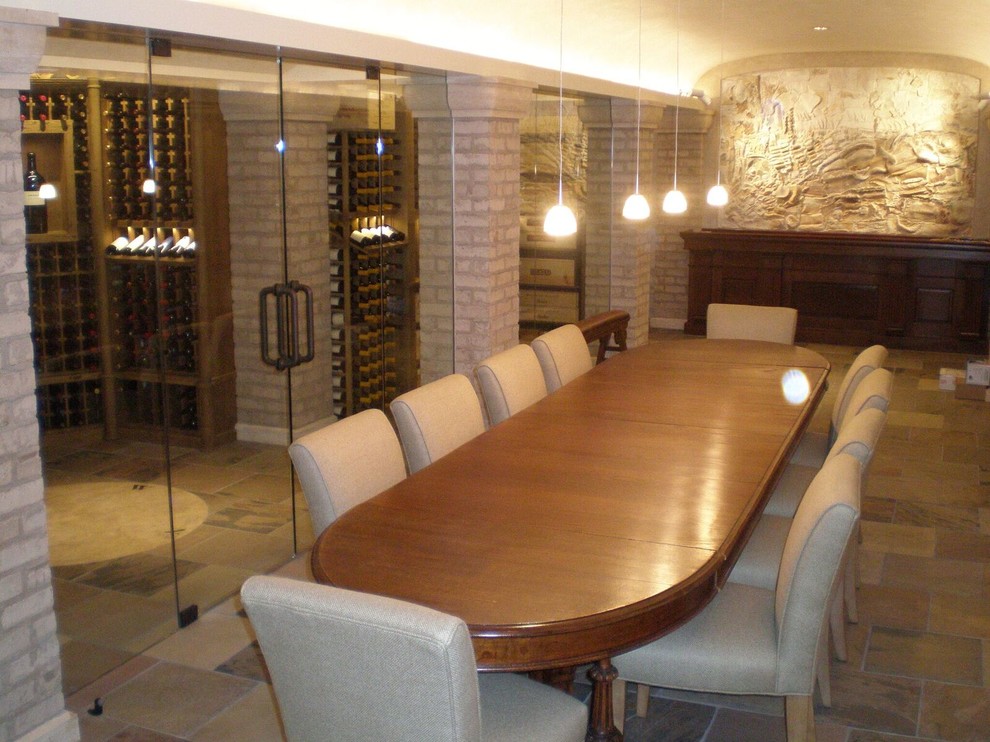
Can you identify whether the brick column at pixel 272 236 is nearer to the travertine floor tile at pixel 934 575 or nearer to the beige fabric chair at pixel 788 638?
the beige fabric chair at pixel 788 638

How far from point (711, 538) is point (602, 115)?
582cm

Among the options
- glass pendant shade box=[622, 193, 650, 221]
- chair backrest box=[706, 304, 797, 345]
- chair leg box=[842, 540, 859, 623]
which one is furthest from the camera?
chair backrest box=[706, 304, 797, 345]

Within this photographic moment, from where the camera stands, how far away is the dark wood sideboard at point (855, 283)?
31.2ft

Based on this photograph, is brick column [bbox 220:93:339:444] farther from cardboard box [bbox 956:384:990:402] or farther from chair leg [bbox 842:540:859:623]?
cardboard box [bbox 956:384:990:402]

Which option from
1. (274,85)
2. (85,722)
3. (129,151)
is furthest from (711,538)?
(274,85)

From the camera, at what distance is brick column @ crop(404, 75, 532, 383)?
553 cm

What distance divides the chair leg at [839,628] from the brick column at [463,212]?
2.69 m

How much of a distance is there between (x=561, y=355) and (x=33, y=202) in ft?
8.57

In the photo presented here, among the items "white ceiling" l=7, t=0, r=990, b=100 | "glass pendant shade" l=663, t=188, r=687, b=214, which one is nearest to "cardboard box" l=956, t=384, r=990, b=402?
"white ceiling" l=7, t=0, r=990, b=100

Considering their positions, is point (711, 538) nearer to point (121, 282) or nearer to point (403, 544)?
point (403, 544)

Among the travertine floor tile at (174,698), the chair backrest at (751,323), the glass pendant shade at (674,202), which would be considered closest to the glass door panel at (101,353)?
the travertine floor tile at (174,698)

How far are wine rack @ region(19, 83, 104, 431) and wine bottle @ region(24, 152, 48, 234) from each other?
26 mm

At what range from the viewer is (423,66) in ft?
16.0

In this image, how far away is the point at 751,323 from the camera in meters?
6.25
